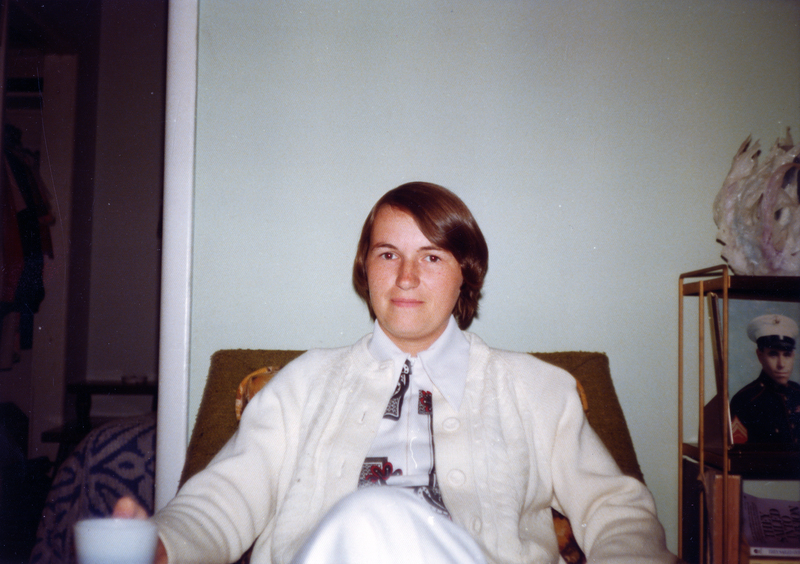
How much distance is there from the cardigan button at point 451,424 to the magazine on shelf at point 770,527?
832mm

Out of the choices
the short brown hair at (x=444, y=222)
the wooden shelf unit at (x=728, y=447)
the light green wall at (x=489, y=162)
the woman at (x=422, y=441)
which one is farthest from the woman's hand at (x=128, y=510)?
the wooden shelf unit at (x=728, y=447)

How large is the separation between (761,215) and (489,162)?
743 mm

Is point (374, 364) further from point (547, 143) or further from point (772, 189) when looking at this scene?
point (772, 189)

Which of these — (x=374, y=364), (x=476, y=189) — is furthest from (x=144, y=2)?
(x=374, y=364)

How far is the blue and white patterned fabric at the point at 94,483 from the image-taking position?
1381mm

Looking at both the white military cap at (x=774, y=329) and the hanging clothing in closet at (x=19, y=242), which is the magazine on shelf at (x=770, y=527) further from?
the hanging clothing in closet at (x=19, y=242)

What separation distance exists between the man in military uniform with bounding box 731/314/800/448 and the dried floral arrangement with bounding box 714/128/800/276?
0.63 ft

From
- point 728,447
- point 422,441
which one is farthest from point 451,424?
point 728,447

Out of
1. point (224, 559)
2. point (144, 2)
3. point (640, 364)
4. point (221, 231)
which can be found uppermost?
point (144, 2)

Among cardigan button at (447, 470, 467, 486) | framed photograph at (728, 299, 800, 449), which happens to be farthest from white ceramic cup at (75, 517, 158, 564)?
framed photograph at (728, 299, 800, 449)

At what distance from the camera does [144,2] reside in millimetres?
3754

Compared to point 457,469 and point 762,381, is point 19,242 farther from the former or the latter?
point 762,381

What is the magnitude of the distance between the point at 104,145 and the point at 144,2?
48.2 inches

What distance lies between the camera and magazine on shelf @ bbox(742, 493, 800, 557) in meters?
1.19
